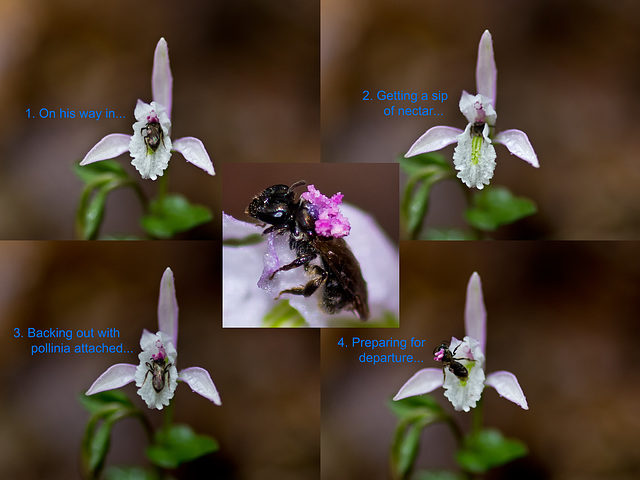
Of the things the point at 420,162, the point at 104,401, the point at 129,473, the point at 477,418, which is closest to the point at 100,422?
the point at 104,401

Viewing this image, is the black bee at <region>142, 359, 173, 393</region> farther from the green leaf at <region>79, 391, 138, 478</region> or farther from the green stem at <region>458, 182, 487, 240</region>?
the green stem at <region>458, 182, 487, 240</region>

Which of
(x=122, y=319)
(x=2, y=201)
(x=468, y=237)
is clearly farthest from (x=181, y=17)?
(x=468, y=237)

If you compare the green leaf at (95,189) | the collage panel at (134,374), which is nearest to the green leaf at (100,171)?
the green leaf at (95,189)

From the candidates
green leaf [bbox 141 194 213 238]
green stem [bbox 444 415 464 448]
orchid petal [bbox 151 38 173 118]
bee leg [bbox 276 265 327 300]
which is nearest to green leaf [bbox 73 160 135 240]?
green leaf [bbox 141 194 213 238]

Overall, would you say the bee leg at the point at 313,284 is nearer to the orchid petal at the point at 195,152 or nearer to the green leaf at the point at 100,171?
the orchid petal at the point at 195,152

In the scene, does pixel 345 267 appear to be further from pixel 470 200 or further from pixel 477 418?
pixel 477 418
